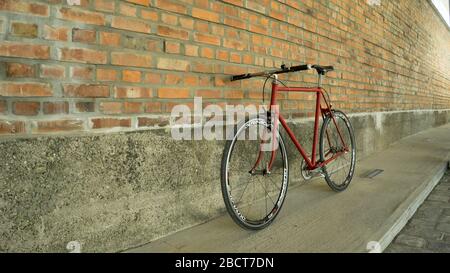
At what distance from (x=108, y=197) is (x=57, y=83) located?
709 mm

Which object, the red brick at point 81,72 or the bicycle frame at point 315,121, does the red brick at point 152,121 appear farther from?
the bicycle frame at point 315,121

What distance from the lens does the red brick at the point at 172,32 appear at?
7.36 feet

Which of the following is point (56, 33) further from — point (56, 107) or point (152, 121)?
point (152, 121)

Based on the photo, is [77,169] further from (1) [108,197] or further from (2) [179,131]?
(2) [179,131]

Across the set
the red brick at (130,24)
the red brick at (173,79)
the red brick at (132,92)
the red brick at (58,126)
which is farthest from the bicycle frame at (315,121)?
the red brick at (58,126)

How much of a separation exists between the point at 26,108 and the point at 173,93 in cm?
93

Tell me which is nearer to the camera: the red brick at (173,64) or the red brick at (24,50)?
the red brick at (24,50)

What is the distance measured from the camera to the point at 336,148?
348 centimetres

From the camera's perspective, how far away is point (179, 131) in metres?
2.39

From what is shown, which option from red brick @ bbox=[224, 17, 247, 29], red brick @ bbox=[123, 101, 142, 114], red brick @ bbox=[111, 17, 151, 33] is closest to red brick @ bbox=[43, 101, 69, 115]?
red brick @ bbox=[123, 101, 142, 114]

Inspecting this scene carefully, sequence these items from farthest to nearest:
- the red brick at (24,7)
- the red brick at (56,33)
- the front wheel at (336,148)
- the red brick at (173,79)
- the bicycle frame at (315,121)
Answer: the front wheel at (336,148)
the bicycle frame at (315,121)
the red brick at (173,79)
the red brick at (56,33)
the red brick at (24,7)

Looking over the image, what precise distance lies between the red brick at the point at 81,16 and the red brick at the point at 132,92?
40 cm

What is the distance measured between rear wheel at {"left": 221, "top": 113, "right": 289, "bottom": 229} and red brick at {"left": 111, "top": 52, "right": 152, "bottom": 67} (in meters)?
0.76

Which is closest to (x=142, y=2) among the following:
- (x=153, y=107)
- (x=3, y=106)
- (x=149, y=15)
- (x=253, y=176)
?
(x=149, y=15)
